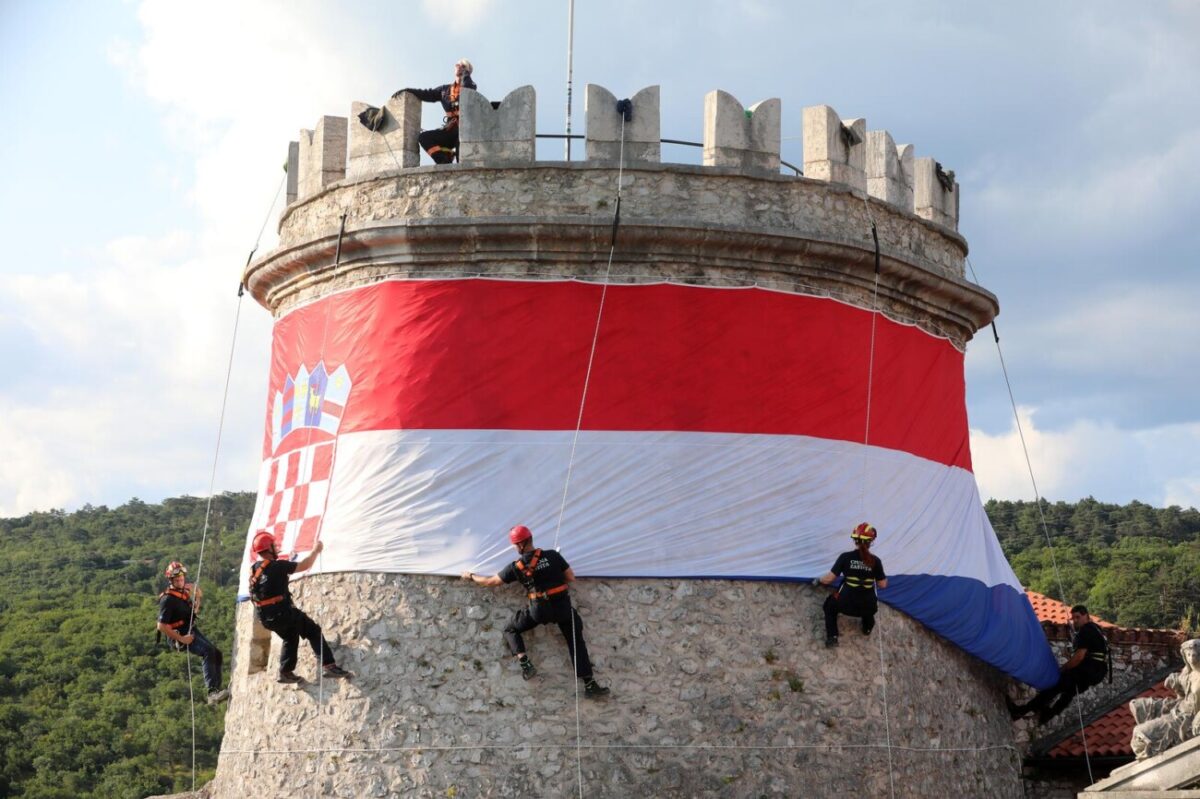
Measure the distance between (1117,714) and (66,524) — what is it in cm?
4531

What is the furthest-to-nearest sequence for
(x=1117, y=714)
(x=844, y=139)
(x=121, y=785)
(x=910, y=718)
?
(x=121, y=785), (x=1117, y=714), (x=844, y=139), (x=910, y=718)

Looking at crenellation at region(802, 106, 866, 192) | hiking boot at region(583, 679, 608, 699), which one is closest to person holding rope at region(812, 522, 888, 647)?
hiking boot at region(583, 679, 608, 699)

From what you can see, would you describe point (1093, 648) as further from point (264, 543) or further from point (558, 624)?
point (264, 543)

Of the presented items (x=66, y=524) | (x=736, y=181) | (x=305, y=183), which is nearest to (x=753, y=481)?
(x=736, y=181)

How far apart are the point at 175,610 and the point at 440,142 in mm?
5303

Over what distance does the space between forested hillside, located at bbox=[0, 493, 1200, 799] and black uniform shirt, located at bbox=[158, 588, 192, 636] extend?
654 inches

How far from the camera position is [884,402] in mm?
14109

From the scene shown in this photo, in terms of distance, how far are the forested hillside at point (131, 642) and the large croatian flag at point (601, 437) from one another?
749 inches

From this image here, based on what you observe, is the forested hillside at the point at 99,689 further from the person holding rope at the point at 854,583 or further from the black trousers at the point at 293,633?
the person holding rope at the point at 854,583

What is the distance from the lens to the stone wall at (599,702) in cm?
1225

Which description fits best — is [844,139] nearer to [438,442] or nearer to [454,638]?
[438,442]

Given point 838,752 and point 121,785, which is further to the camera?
point 121,785

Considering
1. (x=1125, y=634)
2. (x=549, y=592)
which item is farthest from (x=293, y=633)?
(x=1125, y=634)

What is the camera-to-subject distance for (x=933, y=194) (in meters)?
15.4
